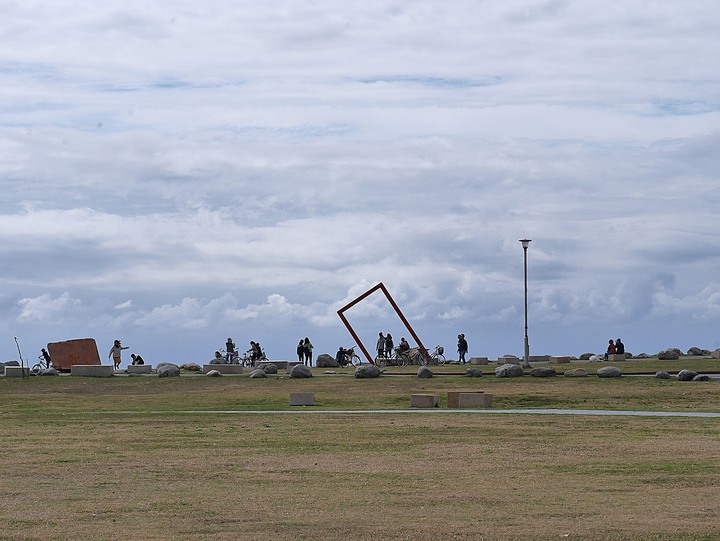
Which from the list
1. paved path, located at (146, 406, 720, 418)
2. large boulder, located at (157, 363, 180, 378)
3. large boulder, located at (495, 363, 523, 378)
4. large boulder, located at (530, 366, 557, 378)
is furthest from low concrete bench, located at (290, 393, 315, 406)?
large boulder, located at (157, 363, 180, 378)

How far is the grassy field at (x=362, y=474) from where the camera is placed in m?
13.6

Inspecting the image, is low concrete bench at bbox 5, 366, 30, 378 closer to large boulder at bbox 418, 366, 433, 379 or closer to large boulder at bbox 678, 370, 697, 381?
large boulder at bbox 418, 366, 433, 379

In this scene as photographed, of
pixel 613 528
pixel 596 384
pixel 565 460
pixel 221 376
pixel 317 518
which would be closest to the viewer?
pixel 613 528

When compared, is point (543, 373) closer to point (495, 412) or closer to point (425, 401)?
point (425, 401)

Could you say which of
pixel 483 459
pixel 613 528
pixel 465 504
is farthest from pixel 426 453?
pixel 613 528

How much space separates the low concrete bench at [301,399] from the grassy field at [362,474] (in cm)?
121

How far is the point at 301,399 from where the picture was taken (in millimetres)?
36188

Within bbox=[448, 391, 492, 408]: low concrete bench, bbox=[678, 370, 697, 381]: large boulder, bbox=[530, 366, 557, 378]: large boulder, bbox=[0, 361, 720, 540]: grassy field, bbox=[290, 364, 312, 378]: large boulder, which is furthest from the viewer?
bbox=[290, 364, 312, 378]: large boulder

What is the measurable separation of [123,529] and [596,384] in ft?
95.5

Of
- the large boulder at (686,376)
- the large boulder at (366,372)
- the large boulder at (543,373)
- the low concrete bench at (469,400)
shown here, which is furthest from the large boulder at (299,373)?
the large boulder at (686,376)

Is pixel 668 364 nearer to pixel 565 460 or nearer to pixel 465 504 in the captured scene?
pixel 565 460

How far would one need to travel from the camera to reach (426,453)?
2169 cm

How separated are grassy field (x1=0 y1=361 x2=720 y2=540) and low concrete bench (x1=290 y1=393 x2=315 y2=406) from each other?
1215 millimetres

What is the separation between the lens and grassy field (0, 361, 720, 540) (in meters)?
13.6
